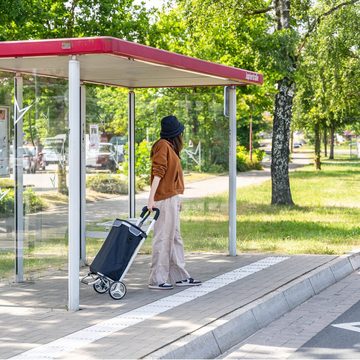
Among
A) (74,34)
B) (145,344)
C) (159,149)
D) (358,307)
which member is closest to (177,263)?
(159,149)

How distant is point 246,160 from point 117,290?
1709 inches

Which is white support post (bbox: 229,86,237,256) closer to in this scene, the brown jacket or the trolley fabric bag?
the brown jacket

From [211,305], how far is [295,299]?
142 centimetres

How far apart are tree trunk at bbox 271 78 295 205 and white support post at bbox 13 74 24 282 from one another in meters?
13.6

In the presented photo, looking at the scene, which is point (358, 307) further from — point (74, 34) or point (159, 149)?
point (74, 34)

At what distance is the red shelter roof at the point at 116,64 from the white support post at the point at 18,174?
0.29m

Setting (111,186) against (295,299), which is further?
(111,186)

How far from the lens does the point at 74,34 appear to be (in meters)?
19.1

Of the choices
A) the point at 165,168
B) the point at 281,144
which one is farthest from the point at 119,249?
the point at 281,144

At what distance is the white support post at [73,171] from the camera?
8422 mm

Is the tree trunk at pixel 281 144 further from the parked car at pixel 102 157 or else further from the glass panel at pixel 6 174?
the glass panel at pixel 6 174

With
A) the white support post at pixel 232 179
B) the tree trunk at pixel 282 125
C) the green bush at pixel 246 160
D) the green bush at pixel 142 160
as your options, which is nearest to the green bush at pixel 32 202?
the green bush at pixel 142 160

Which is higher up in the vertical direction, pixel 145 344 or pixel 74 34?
pixel 74 34

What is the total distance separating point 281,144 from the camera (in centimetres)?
2352
